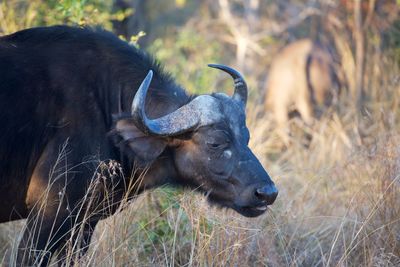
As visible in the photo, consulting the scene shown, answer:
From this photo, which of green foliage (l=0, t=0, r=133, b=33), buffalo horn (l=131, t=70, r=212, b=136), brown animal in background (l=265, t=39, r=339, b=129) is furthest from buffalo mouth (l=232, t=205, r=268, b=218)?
brown animal in background (l=265, t=39, r=339, b=129)

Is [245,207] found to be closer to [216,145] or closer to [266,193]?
[266,193]

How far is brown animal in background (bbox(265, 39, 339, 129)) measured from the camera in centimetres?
1258

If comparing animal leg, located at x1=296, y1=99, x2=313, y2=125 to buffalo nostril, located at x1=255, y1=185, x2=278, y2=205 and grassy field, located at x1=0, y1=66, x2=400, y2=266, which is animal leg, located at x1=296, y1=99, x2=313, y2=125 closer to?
grassy field, located at x1=0, y1=66, x2=400, y2=266

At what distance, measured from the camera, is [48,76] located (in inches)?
197

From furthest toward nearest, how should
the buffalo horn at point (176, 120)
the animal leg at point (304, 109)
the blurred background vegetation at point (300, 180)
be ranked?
1. the animal leg at point (304, 109)
2. the blurred background vegetation at point (300, 180)
3. the buffalo horn at point (176, 120)

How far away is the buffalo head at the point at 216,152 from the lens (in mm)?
4957

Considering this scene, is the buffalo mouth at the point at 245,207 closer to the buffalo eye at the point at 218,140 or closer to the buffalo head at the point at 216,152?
the buffalo head at the point at 216,152

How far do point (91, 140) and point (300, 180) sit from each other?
3.47 metres

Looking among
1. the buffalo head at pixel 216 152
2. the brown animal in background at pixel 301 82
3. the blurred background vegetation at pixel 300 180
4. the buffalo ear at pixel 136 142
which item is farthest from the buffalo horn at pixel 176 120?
the brown animal in background at pixel 301 82

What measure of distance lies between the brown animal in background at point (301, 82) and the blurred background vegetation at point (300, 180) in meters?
0.36

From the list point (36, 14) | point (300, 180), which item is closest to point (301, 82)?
point (300, 180)

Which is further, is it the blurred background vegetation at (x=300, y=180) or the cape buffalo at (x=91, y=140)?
the blurred background vegetation at (x=300, y=180)

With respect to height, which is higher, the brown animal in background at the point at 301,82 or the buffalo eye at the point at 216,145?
the buffalo eye at the point at 216,145

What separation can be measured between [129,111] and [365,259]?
6.54 ft
